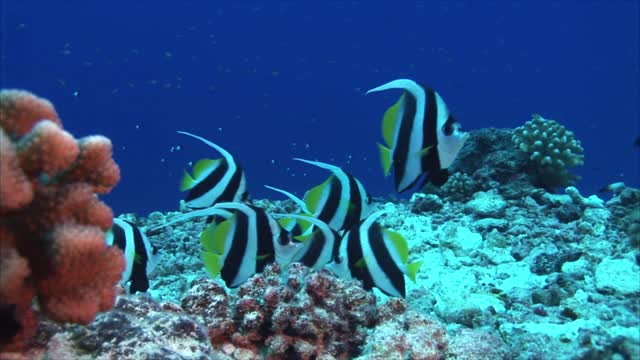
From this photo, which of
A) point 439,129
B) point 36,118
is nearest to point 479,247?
point 439,129

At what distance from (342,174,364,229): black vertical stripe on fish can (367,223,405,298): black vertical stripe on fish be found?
0.81m

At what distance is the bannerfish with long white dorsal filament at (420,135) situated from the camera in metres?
3.12

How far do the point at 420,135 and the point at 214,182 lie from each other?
7.06 ft

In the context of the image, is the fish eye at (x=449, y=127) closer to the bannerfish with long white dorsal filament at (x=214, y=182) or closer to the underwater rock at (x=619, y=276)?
the underwater rock at (x=619, y=276)

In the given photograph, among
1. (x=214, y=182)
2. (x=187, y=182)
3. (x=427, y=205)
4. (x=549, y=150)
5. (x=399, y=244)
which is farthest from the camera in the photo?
(x=549, y=150)

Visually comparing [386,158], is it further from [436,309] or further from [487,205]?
[487,205]

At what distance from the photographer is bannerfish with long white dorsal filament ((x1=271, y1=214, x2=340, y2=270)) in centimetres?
385

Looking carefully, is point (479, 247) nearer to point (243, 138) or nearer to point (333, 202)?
point (333, 202)

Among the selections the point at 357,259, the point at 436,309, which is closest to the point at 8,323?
the point at 357,259

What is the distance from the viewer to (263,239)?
3799 millimetres

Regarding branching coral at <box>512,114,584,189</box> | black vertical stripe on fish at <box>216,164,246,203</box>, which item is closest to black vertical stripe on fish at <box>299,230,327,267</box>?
black vertical stripe on fish at <box>216,164,246,203</box>

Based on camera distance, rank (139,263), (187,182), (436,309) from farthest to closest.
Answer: (187,182) < (436,309) < (139,263)

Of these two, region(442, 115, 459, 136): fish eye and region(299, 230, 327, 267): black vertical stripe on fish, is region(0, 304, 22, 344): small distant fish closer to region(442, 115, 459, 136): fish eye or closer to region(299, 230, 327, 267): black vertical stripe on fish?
region(299, 230, 327, 267): black vertical stripe on fish

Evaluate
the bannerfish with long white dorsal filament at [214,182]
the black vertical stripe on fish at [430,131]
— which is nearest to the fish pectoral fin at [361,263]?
the black vertical stripe on fish at [430,131]
